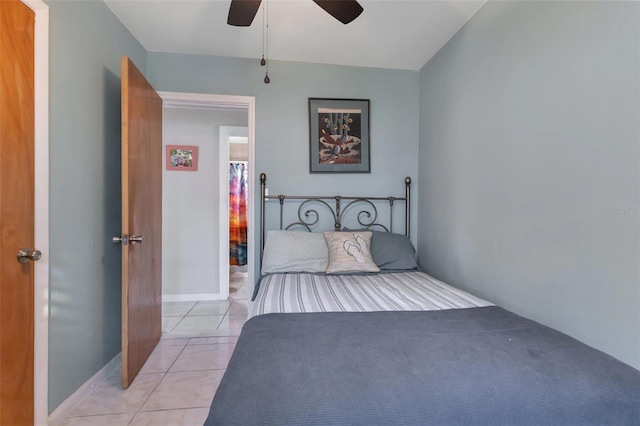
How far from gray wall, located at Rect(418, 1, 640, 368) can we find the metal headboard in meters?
0.54

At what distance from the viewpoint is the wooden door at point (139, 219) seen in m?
1.71

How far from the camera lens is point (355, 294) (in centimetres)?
161

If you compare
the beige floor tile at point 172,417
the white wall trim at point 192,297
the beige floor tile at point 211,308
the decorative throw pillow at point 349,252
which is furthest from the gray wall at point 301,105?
the white wall trim at point 192,297

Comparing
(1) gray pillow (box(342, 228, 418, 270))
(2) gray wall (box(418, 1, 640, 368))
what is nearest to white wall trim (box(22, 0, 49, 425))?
(1) gray pillow (box(342, 228, 418, 270))

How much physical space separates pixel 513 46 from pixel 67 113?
8.13 feet

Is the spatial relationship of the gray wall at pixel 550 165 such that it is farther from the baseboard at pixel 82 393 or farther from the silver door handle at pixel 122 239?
the baseboard at pixel 82 393

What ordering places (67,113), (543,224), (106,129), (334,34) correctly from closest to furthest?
1. (543,224)
2. (67,113)
3. (106,129)
4. (334,34)

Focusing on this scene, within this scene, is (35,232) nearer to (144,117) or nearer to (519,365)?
(144,117)

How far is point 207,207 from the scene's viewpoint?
3.50 meters

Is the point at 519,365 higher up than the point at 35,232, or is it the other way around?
the point at 35,232

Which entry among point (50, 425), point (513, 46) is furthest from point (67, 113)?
point (513, 46)

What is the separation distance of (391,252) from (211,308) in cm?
217

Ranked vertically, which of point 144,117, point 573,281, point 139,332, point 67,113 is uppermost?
point 144,117

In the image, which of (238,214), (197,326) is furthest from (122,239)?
(238,214)
